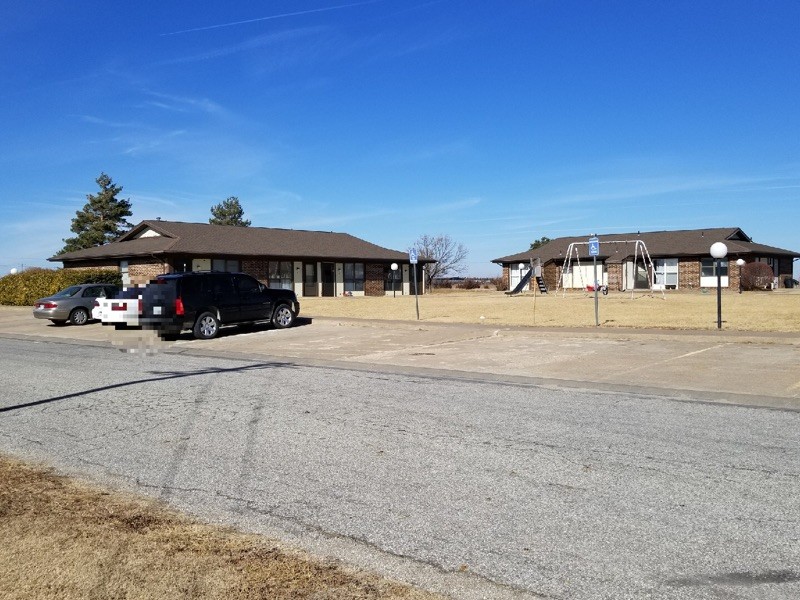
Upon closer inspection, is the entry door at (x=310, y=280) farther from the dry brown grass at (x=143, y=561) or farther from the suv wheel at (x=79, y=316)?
the dry brown grass at (x=143, y=561)

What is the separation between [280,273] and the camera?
1722 inches

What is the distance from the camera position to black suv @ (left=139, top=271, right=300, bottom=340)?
1777 centimetres

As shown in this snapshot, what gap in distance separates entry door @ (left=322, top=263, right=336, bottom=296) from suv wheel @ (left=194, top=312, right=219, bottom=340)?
25.9 m

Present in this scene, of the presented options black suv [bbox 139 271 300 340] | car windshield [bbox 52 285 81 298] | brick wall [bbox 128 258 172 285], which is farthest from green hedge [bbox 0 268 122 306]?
black suv [bbox 139 271 300 340]

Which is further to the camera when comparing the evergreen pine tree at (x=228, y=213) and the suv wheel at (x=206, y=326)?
the evergreen pine tree at (x=228, y=213)

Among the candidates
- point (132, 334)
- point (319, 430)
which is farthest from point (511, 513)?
point (132, 334)

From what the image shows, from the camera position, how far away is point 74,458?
6.60 m

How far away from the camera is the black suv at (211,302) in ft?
58.3

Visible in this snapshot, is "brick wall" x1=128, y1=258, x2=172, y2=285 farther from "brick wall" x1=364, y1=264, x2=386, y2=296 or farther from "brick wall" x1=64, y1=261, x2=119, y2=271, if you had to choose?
"brick wall" x1=364, y1=264, x2=386, y2=296

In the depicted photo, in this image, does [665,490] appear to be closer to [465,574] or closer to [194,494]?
[465,574]

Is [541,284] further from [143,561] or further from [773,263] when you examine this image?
[143,561]

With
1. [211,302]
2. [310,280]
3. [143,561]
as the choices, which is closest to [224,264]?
[310,280]

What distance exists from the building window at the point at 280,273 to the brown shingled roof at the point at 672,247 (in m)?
20.2

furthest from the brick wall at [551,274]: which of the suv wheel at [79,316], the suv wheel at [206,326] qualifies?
the suv wheel at [206,326]
